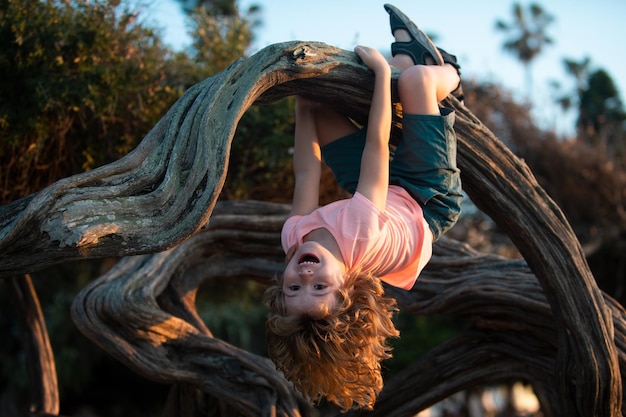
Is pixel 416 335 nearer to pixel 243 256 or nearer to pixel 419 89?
pixel 243 256

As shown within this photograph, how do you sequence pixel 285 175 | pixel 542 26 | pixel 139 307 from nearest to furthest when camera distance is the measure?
pixel 139 307 → pixel 285 175 → pixel 542 26

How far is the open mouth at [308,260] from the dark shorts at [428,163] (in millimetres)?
650

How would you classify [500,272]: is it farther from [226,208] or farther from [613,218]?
[613,218]

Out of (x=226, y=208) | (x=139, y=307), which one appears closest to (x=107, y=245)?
(x=139, y=307)

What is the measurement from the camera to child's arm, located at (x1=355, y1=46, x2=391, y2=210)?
355 cm

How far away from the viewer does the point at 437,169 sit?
3801mm

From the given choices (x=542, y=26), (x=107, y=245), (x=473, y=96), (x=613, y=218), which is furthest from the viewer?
(x=542, y=26)

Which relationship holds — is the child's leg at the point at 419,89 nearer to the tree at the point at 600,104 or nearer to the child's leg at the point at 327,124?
the child's leg at the point at 327,124

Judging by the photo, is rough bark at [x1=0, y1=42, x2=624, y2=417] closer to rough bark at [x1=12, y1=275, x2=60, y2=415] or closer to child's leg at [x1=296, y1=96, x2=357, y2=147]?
child's leg at [x1=296, y1=96, x2=357, y2=147]

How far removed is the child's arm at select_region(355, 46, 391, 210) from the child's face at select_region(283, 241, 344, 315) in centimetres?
34

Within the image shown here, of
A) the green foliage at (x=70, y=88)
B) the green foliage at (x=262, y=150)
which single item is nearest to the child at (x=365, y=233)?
the green foliage at (x=70, y=88)

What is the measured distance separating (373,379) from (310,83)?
1.47 metres

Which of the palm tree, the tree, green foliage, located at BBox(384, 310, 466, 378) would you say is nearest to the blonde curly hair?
green foliage, located at BBox(384, 310, 466, 378)

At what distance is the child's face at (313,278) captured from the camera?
3.51 meters
